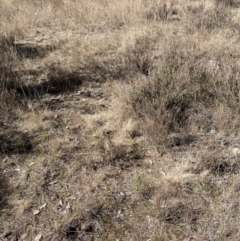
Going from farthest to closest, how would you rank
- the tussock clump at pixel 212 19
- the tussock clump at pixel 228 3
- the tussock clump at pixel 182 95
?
the tussock clump at pixel 228 3 → the tussock clump at pixel 212 19 → the tussock clump at pixel 182 95

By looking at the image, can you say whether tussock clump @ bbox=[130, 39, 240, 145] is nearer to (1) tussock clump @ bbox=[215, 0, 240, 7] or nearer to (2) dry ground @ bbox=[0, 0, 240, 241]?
(2) dry ground @ bbox=[0, 0, 240, 241]

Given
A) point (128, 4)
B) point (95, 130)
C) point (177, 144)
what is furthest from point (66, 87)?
point (128, 4)

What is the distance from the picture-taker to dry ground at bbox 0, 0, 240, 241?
251 cm

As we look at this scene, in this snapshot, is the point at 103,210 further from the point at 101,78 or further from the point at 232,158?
the point at 101,78

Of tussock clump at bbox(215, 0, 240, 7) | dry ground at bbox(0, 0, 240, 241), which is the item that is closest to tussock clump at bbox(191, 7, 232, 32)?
dry ground at bbox(0, 0, 240, 241)

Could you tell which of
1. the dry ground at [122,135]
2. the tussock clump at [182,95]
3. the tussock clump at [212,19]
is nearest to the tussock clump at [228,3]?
the tussock clump at [212,19]

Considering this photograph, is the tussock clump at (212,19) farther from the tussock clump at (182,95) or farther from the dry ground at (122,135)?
the tussock clump at (182,95)

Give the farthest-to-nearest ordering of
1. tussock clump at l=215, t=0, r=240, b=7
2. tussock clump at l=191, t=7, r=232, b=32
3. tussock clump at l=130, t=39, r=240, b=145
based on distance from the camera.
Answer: tussock clump at l=215, t=0, r=240, b=7 < tussock clump at l=191, t=7, r=232, b=32 < tussock clump at l=130, t=39, r=240, b=145

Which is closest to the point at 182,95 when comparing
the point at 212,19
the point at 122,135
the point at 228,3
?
the point at 122,135

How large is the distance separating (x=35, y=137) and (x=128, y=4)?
4269 mm

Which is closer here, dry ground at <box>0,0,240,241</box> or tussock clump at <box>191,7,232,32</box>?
dry ground at <box>0,0,240,241</box>

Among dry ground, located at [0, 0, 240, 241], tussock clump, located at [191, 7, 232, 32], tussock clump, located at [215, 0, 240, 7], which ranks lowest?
dry ground, located at [0, 0, 240, 241]

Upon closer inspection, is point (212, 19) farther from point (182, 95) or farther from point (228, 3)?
point (182, 95)

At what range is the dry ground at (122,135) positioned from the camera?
2.51 m
